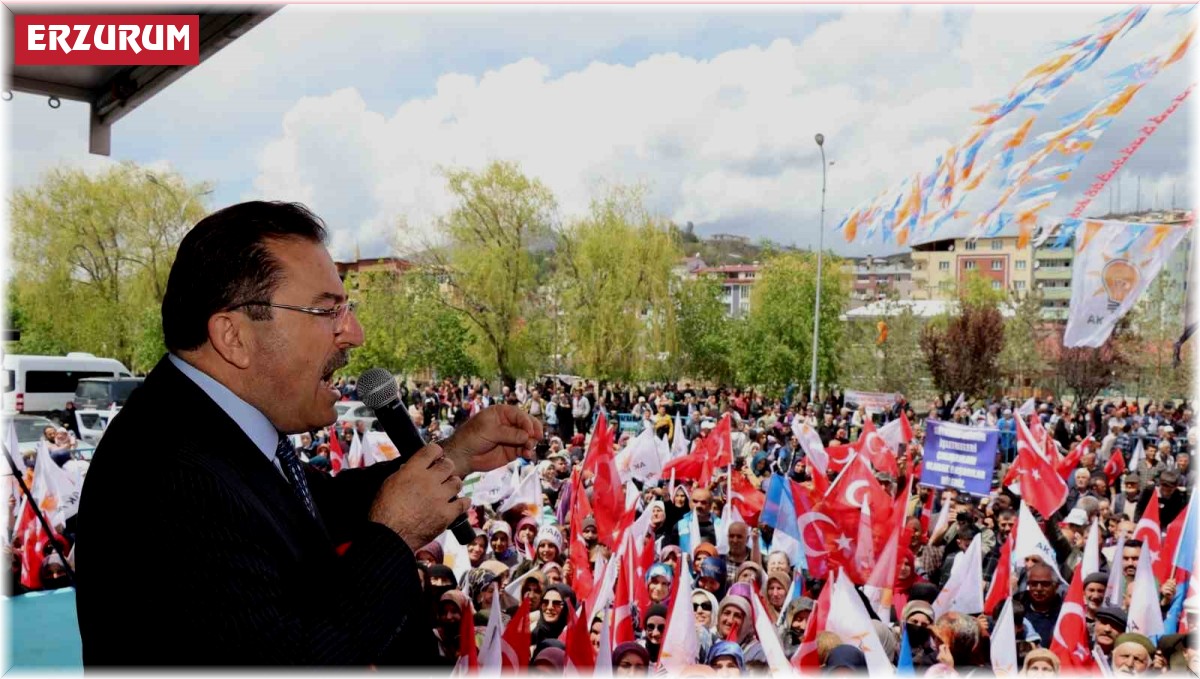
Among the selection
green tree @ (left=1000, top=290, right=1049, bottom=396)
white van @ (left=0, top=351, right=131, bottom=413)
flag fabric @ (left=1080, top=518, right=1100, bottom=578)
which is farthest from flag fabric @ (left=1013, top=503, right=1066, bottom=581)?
green tree @ (left=1000, top=290, right=1049, bottom=396)

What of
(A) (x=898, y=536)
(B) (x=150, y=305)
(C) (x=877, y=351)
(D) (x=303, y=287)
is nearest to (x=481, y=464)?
(D) (x=303, y=287)

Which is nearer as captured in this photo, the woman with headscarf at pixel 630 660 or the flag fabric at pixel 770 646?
the flag fabric at pixel 770 646

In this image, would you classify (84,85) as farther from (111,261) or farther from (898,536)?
(111,261)

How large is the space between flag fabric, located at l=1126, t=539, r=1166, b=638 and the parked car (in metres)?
18.8

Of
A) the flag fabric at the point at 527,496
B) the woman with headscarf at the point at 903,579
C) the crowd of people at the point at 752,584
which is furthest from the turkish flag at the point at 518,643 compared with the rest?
the flag fabric at the point at 527,496

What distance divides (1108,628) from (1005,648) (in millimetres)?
887

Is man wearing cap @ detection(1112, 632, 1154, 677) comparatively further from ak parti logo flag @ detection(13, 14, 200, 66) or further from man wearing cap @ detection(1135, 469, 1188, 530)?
ak parti logo flag @ detection(13, 14, 200, 66)

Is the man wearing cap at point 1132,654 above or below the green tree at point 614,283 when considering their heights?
below

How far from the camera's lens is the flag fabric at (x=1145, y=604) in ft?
14.9

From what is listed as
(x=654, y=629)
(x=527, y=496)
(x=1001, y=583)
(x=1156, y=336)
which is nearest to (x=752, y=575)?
(x=654, y=629)

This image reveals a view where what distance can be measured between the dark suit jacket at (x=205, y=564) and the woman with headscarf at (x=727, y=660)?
323 centimetres

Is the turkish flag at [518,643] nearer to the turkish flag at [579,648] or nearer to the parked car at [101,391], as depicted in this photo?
the turkish flag at [579,648]

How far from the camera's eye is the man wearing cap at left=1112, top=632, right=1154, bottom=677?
4121 millimetres

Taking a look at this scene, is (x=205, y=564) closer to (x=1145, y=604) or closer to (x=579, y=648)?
(x=579, y=648)
